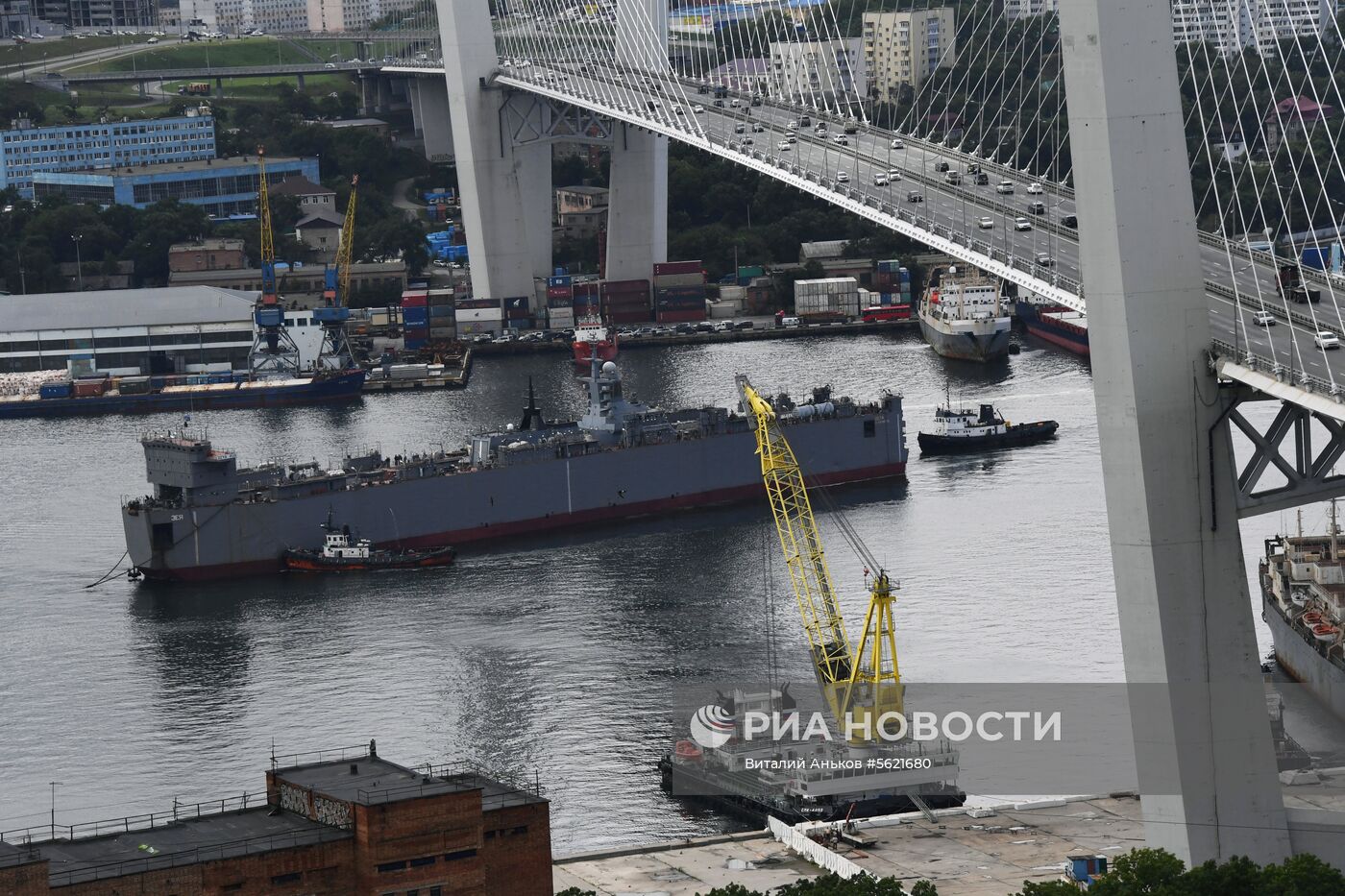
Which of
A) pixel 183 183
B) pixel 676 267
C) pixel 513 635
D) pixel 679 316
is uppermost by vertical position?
pixel 183 183

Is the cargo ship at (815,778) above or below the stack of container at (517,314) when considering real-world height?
below

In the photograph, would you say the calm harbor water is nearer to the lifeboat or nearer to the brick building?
the lifeboat

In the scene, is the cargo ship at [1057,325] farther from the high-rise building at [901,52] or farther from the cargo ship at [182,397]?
the cargo ship at [182,397]

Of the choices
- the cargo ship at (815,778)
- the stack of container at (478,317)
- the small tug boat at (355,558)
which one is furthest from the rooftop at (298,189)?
the cargo ship at (815,778)

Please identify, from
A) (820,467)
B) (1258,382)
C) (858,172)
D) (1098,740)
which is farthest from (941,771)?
(820,467)

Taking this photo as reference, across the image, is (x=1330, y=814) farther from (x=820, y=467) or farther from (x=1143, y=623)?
(x=820, y=467)

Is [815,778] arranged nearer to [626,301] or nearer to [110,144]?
[626,301]

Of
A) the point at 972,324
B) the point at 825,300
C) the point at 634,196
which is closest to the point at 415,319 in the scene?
the point at 634,196
